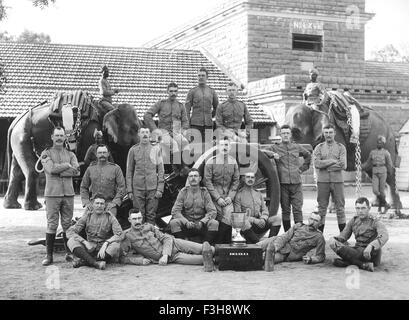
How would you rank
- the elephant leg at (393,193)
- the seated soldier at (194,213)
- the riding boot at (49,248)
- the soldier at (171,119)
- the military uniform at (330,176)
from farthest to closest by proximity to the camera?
the elephant leg at (393,193)
the military uniform at (330,176)
the soldier at (171,119)
the seated soldier at (194,213)
the riding boot at (49,248)

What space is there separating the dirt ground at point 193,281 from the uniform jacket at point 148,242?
22 centimetres

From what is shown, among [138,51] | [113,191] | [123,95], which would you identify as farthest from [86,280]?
[138,51]

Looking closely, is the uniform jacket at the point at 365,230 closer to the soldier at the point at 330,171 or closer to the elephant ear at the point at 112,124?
the soldier at the point at 330,171

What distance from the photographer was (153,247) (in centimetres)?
686

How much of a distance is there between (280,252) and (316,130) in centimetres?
445

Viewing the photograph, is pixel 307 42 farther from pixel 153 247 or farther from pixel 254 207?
pixel 153 247

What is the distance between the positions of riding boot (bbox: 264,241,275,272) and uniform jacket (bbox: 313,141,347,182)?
2.27 metres

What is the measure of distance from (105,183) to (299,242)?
244 cm

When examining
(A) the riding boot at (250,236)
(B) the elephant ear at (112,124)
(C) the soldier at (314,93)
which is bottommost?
(A) the riding boot at (250,236)

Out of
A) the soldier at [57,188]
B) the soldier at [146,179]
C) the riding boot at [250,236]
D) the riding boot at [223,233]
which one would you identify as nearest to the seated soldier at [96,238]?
the soldier at [57,188]

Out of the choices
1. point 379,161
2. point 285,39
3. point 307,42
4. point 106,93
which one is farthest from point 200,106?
point 307,42

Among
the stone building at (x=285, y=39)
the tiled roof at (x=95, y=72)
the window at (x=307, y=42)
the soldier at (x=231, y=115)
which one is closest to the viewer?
the soldier at (x=231, y=115)

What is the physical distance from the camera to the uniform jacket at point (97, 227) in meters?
6.89

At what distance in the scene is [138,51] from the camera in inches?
838
